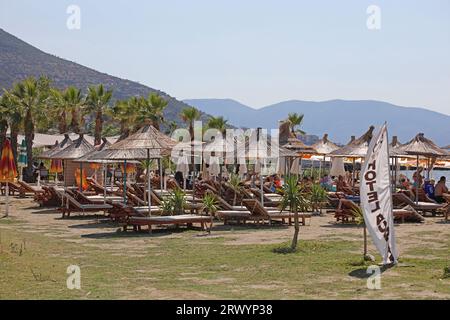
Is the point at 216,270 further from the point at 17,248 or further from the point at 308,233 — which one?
the point at 308,233

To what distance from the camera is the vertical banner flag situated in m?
11.1

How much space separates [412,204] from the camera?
2094cm

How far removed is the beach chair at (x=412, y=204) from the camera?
69.1ft

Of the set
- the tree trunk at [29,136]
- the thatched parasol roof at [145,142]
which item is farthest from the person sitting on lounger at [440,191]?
the tree trunk at [29,136]

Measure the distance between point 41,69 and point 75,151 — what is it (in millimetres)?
152043

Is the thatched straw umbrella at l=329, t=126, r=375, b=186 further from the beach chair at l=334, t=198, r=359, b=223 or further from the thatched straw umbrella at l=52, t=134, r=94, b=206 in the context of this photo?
the thatched straw umbrella at l=52, t=134, r=94, b=206

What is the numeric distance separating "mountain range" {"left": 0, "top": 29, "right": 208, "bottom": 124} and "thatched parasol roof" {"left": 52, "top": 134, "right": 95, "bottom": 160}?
444 ft

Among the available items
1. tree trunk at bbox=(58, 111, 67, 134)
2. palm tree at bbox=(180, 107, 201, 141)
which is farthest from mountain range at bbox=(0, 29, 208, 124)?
tree trunk at bbox=(58, 111, 67, 134)

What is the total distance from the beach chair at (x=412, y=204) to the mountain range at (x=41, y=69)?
14016 centimetres

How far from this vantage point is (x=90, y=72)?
618 ft

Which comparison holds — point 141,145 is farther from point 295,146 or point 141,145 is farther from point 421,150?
point 295,146

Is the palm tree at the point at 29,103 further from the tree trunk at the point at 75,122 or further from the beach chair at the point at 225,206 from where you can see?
the beach chair at the point at 225,206

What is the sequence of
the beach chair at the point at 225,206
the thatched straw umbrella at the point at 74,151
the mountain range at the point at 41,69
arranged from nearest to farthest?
1. the beach chair at the point at 225,206
2. the thatched straw umbrella at the point at 74,151
3. the mountain range at the point at 41,69


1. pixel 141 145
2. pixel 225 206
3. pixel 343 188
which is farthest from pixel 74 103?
pixel 141 145
